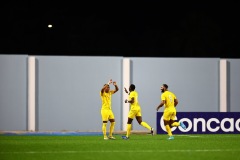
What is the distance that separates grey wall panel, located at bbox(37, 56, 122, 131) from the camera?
35.2 m

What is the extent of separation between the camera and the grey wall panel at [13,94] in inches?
1362

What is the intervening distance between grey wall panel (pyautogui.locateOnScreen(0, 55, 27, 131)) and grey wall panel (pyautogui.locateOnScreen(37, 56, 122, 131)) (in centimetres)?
83

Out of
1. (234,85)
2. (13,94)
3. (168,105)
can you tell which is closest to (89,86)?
(13,94)

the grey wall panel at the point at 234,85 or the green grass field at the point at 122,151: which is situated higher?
the grey wall panel at the point at 234,85

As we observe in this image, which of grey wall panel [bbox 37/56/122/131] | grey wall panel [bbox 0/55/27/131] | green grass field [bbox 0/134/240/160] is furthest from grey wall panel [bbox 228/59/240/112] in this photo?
green grass field [bbox 0/134/240/160]

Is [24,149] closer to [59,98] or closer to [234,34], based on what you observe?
[59,98]

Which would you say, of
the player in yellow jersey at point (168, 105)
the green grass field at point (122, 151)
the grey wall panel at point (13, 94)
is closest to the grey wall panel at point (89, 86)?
the grey wall panel at point (13, 94)

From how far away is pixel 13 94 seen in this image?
1373 inches

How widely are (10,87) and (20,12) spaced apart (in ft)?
118

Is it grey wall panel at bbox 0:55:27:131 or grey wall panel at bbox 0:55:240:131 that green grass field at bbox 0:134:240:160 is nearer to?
grey wall panel at bbox 0:55:27:131

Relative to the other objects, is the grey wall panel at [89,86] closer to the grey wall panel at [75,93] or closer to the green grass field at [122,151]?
the grey wall panel at [75,93]

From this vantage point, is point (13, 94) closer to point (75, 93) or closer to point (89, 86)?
point (75, 93)

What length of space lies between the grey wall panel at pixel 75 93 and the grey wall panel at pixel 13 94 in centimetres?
83

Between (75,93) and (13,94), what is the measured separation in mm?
3022
